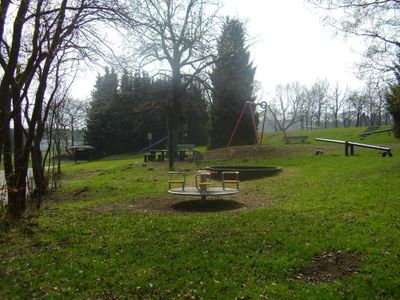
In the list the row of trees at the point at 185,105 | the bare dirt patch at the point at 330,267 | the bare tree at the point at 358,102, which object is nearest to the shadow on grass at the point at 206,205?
the row of trees at the point at 185,105

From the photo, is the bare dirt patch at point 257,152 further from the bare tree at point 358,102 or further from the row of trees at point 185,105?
the bare tree at point 358,102

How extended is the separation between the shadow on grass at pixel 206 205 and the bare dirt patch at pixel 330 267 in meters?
4.42

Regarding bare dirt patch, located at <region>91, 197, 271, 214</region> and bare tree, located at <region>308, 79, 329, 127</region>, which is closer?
bare dirt patch, located at <region>91, 197, 271, 214</region>

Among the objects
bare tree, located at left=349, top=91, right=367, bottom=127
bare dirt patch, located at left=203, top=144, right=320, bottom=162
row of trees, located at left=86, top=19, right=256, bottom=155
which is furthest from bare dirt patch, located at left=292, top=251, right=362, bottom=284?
bare tree, located at left=349, top=91, right=367, bottom=127

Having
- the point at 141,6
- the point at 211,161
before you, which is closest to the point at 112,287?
the point at 141,6

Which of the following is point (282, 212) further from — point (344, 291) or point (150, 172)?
point (150, 172)

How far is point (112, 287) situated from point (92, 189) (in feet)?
36.6

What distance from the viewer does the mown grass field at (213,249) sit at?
17.5 feet

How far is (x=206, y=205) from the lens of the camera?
1116 cm

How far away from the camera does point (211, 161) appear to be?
24.6 m

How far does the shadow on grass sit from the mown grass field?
0.31 meters

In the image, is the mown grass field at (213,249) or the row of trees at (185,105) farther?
the row of trees at (185,105)

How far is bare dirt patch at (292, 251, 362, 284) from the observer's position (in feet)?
18.5

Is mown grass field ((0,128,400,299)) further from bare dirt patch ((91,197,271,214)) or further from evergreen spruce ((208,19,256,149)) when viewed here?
evergreen spruce ((208,19,256,149))
